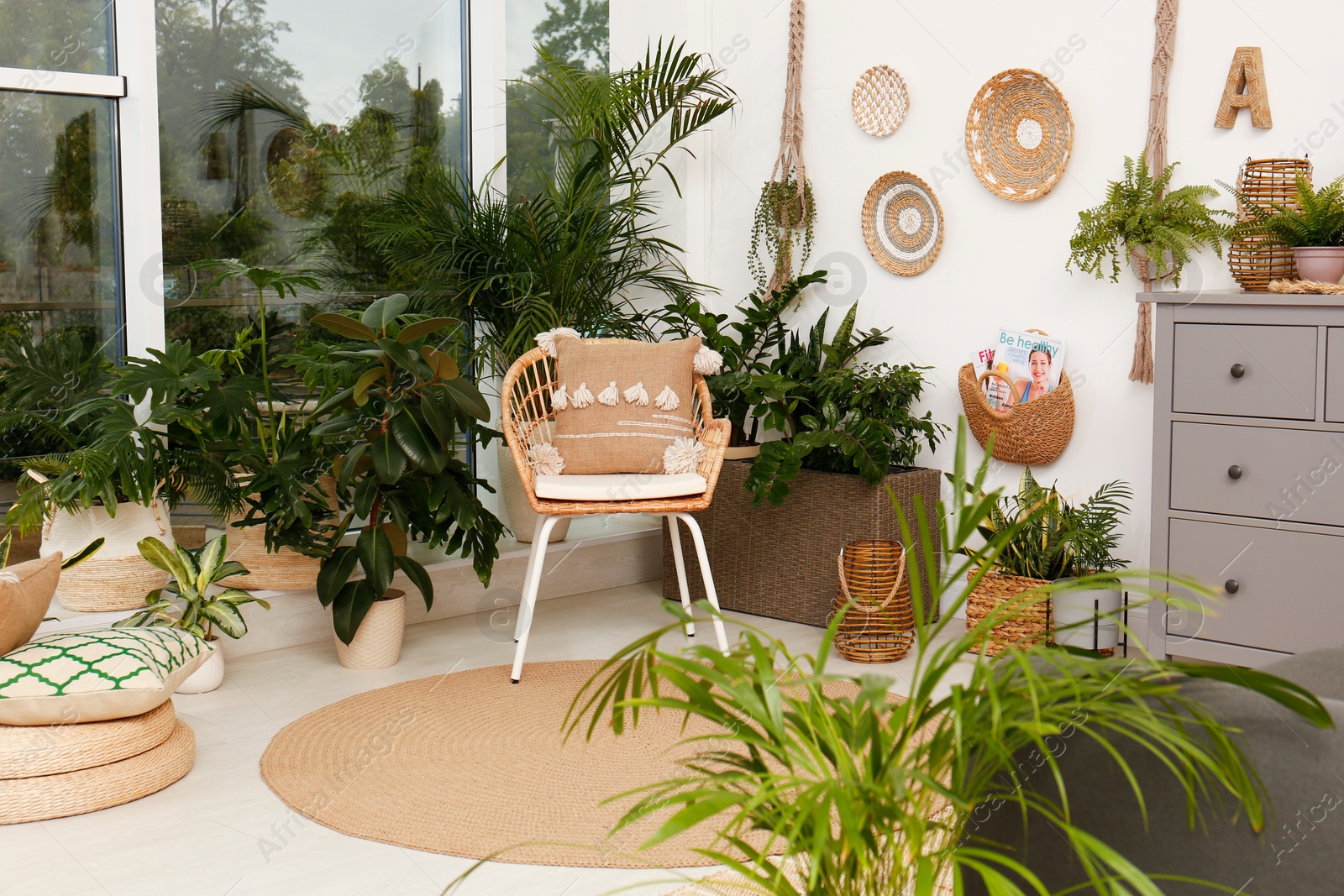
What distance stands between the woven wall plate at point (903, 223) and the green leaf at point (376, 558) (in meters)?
1.97

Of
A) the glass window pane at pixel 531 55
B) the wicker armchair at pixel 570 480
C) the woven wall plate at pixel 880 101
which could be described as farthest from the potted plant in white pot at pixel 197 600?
the woven wall plate at pixel 880 101

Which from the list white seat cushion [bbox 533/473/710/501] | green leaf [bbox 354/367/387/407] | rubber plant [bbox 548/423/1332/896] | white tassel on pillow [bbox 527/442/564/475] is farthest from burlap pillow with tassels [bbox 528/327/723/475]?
rubber plant [bbox 548/423/1332/896]

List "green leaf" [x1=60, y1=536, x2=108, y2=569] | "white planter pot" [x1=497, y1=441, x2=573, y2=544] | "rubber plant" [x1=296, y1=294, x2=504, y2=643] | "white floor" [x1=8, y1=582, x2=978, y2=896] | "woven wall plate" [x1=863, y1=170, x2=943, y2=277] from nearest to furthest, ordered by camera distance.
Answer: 1. "white floor" [x1=8, y1=582, x2=978, y2=896]
2. "green leaf" [x1=60, y1=536, x2=108, y2=569]
3. "rubber plant" [x1=296, y1=294, x2=504, y2=643]
4. "woven wall plate" [x1=863, y1=170, x2=943, y2=277]
5. "white planter pot" [x1=497, y1=441, x2=573, y2=544]

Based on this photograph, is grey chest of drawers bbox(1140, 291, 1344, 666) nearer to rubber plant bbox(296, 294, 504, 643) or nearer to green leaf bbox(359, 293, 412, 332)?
rubber plant bbox(296, 294, 504, 643)

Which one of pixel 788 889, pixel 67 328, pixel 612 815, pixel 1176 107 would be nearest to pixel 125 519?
pixel 67 328

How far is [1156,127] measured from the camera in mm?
3375

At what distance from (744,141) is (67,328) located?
2477mm

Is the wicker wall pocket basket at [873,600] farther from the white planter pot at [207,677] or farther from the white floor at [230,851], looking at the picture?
the white planter pot at [207,677]

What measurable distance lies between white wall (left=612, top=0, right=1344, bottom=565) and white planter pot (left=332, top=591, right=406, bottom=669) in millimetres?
1881

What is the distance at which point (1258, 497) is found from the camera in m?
2.84

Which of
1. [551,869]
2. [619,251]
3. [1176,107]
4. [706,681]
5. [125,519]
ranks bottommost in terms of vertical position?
[551,869]

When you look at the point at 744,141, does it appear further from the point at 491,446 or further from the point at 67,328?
the point at 67,328

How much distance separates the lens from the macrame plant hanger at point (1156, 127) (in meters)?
3.35

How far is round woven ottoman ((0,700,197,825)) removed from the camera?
7.77ft
